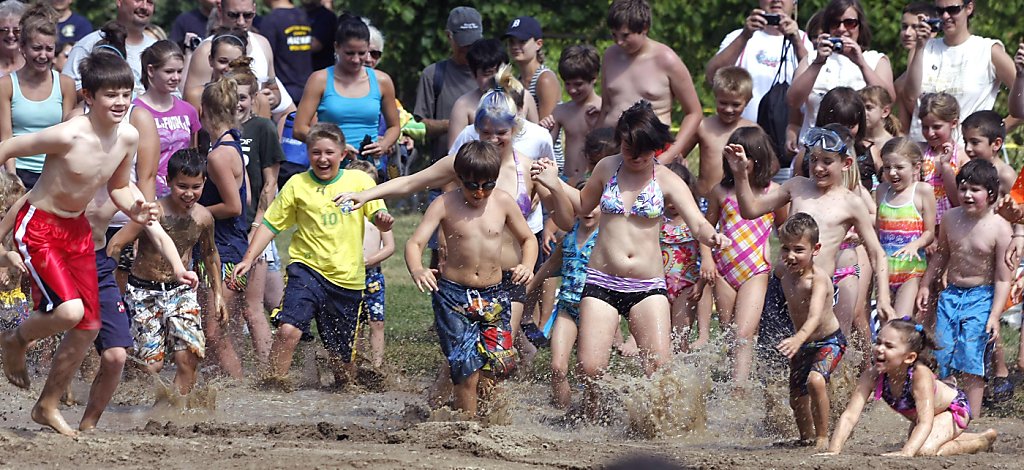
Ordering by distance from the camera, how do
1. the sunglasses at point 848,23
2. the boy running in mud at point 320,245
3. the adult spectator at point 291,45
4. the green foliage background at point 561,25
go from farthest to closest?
the green foliage background at point 561,25
the adult spectator at point 291,45
the sunglasses at point 848,23
the boy running in mud at point 320,245

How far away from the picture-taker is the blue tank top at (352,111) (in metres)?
9.61

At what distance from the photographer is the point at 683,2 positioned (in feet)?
49.2

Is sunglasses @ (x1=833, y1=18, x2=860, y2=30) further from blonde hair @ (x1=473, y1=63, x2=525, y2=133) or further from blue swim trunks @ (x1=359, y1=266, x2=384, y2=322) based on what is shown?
blue swim trunks @ (x1=359, y1=266, x2=384, y2=322)

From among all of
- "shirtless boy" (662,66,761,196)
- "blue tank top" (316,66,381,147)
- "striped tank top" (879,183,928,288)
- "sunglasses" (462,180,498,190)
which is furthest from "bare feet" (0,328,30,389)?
"striped tank top" (879,183,928,288)

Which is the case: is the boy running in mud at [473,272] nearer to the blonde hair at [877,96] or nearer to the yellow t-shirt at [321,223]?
the yellow t-shirt at [321,223]

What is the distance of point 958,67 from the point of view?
926cm

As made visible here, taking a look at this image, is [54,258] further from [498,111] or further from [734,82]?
[734,82]

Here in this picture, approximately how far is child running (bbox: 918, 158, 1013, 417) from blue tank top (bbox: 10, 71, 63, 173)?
530 cm

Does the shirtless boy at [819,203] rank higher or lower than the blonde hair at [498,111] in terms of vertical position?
lower

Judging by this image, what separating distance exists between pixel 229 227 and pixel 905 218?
12.8 feet

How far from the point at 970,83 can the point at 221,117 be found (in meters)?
4.64

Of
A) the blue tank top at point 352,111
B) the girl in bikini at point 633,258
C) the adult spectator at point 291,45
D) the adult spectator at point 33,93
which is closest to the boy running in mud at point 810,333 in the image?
the girl in bikini at point 633,258

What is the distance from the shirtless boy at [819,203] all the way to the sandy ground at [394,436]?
53cm

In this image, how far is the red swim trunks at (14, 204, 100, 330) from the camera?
6375mm
